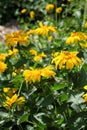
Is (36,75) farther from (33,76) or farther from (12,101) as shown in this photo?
(12,101)

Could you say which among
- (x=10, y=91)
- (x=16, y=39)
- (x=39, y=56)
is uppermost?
(x=16, y=39)

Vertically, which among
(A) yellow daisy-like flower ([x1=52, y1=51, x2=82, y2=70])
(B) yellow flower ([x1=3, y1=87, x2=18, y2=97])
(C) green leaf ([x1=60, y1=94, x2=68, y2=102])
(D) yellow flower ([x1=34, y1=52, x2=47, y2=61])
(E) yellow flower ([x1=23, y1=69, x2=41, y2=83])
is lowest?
(B) yellow flower ([x1=3, y1=87, x2=18, y2=97])

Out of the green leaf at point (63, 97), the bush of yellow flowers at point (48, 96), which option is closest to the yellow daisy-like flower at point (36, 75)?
the bush of yellow flowers at point (48, 96)

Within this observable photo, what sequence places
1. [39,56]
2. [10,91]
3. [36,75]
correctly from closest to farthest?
[36,75] < [10,91] < [39,56]

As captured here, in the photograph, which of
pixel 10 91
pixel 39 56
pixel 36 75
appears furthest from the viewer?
pixel 39 56

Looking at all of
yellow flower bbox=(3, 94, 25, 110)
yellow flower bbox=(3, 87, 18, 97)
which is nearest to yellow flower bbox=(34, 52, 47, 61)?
yellow flower bbox=(3, 87, 18, 97)

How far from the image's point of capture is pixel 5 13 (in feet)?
22.7

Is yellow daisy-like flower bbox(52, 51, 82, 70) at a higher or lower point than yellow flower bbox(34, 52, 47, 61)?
higher

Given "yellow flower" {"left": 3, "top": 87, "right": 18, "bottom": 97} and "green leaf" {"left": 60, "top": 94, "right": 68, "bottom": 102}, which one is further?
"yellow flower" {"left": 3, "top": 87, "right": 18, "bottom": 97}

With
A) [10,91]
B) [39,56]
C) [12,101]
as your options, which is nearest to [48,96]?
[12,101]

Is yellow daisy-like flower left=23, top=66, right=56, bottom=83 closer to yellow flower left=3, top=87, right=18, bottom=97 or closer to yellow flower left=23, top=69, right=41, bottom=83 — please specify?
yellow flower left=23, top=69, right=41, bottom=83

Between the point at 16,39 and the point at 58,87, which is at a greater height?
the point at 16,39

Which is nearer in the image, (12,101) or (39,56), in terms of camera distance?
(12,101)

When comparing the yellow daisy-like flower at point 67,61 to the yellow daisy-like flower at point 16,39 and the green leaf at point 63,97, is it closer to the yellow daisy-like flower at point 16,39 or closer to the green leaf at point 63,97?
the green leaf at point 63,97
